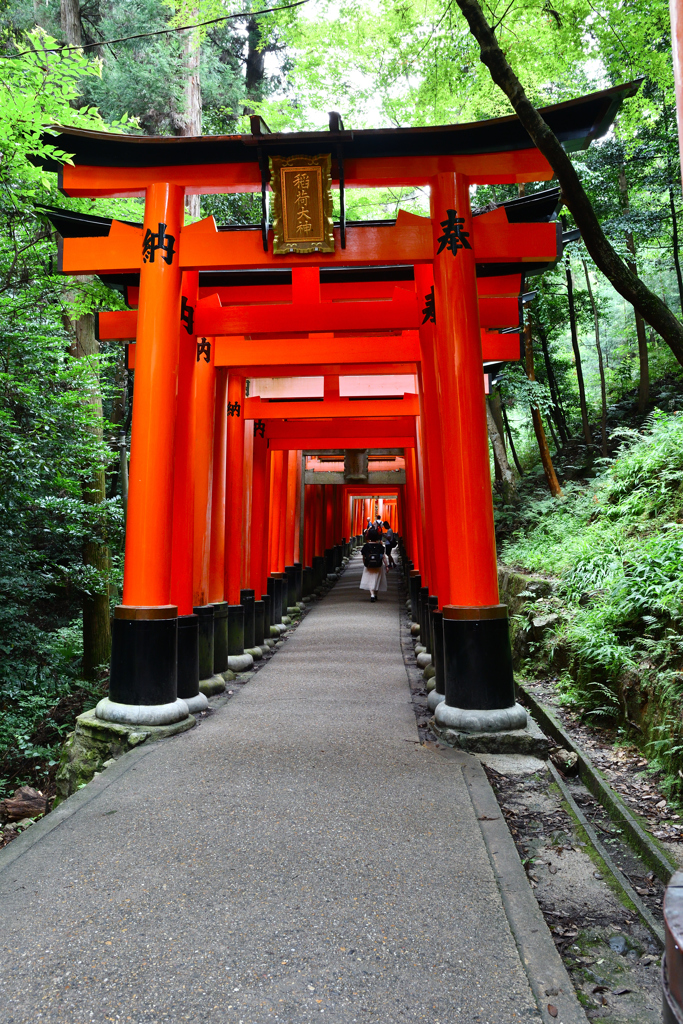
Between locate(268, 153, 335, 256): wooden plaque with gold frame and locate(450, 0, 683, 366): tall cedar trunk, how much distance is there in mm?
2695

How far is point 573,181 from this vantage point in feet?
10.4

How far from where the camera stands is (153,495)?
19.3 ft

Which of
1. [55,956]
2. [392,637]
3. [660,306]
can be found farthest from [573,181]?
[392,637]

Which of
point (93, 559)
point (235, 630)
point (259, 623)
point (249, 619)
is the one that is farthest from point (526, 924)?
point (93, 559)

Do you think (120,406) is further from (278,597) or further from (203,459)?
(203,459)

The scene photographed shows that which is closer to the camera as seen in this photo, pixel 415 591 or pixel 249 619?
pixel 249 619

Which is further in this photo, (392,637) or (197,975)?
(392,637)

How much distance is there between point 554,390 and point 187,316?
14.3m

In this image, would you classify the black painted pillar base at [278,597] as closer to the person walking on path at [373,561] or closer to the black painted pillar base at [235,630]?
the person walking on path at [373,561]

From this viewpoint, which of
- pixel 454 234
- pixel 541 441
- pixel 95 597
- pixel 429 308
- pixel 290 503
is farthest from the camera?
pixel 290 503

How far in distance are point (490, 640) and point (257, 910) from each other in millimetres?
3120

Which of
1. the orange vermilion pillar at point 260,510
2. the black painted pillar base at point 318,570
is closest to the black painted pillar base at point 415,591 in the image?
the orange vermilion pillar at point 260,510

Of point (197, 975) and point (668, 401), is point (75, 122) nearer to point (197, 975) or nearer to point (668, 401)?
point (197, 975)

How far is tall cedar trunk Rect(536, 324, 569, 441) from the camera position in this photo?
1792cm
